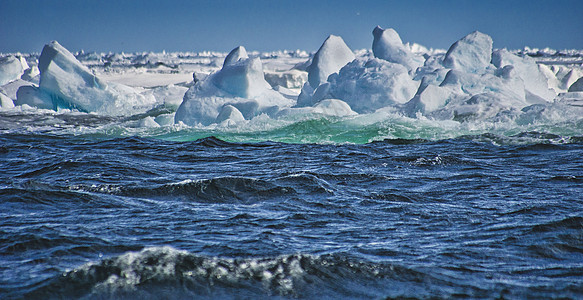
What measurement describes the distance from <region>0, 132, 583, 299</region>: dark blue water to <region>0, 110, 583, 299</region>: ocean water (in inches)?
0.6

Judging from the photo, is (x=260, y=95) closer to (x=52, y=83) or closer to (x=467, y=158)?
(x=52, y=83)

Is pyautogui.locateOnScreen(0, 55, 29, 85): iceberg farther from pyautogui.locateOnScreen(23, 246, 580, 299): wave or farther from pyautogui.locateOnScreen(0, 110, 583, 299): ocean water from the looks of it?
pyautogui.locateOnScreen(23, 246, 580, 299): wave

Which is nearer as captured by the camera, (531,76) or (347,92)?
(347,92)

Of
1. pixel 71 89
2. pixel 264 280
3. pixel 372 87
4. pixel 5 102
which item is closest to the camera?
pixel 264 280

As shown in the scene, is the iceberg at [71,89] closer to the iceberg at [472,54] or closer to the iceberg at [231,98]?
the iceberg at [231,98]

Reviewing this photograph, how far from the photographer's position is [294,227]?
4809mm

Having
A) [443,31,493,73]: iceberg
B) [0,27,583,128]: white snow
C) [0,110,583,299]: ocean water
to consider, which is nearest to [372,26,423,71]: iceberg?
[0,27,583,128]: white snow

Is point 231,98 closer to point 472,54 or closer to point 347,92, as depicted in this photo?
point 347,92

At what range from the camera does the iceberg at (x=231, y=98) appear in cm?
1309

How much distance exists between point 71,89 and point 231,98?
5098 mm

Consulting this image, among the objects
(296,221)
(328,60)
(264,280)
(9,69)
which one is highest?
(9,69)

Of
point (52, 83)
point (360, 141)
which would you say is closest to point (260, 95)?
point (360, 141)

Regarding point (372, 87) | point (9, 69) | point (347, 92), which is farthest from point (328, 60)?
point (9, 69)

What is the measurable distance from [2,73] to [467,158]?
17.6 metres
